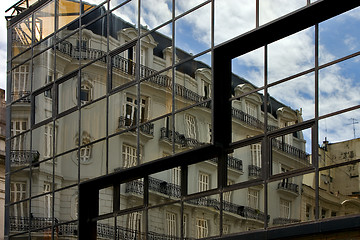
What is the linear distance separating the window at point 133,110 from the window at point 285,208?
637 centimetres

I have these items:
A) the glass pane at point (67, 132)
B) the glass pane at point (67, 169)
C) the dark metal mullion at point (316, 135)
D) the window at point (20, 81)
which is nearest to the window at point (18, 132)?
the window at point (20, 81)

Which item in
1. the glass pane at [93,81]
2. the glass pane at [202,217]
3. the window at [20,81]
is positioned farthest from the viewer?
the window at [20,81]

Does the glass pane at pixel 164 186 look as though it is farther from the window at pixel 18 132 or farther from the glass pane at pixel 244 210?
the window at pixel 18 132

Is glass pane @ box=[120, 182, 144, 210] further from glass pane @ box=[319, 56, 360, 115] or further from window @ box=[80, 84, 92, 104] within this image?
glass pane @ box=[319, 56, 360, 115]

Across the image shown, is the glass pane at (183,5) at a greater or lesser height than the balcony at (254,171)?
greater

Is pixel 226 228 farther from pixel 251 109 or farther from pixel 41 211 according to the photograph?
pixel 41 211

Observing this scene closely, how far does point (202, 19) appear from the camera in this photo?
2661cm

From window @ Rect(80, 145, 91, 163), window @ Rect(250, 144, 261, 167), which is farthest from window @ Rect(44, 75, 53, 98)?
window @ Rect(250, 144, 261, 167)

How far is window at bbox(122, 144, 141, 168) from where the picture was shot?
92.2ft

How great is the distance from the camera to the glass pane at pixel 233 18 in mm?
25138

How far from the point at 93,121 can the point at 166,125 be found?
11.8 feet

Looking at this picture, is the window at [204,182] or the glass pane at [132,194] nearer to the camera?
Answer: the window at [204,182]

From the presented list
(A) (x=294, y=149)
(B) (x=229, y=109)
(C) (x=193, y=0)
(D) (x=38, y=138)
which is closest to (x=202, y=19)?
(C) (x=193, y=0)

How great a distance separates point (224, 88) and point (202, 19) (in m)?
2.25
